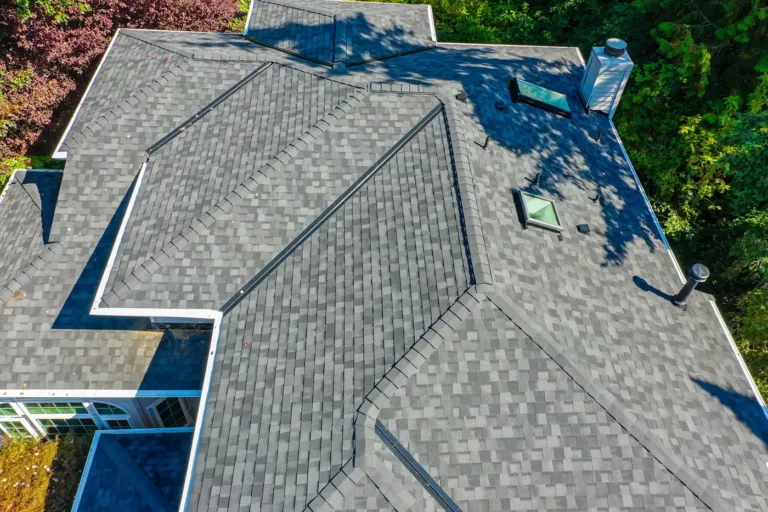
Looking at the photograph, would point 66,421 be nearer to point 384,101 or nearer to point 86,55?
point 384,101

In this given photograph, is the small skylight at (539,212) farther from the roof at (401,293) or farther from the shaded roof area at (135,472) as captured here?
the shaded roof area at (135,472)

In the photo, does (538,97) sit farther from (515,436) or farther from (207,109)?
(515,436)

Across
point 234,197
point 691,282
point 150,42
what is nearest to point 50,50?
point 150,42

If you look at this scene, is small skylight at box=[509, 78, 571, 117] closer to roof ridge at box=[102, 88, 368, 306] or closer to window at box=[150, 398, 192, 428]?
roof ridge at box=[102, 88, 368, 306]

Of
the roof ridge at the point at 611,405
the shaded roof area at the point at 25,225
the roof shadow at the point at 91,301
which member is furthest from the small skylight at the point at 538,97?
the shaded roof area at the point at 25,225

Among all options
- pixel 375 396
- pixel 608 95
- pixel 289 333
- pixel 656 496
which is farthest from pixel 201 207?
pixel 608 95

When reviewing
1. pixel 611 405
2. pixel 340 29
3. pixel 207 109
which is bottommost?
pixel 207 109
